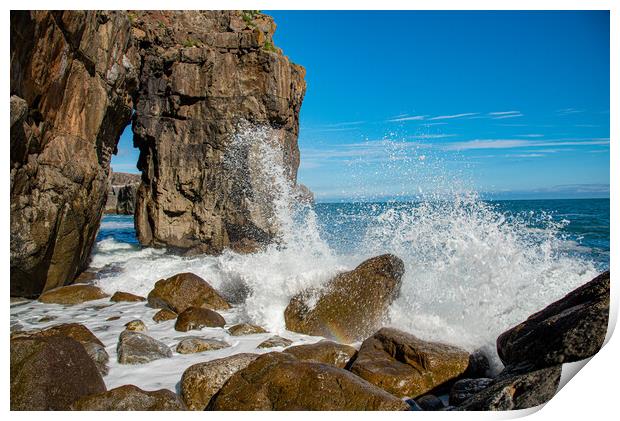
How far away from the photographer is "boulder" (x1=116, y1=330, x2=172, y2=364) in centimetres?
418

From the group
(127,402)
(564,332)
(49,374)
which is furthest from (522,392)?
(49,374)

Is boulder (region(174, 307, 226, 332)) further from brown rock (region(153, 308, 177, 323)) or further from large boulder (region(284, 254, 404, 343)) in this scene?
large boulder (region(284, 254, 404, 343))

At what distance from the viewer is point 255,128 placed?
13.8 metres

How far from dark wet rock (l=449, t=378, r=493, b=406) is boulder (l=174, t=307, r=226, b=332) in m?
3.03

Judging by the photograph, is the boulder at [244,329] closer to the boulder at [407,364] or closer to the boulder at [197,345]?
the boulder at [197,345]

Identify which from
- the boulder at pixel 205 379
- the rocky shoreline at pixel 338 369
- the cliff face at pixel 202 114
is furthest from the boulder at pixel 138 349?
the cliff face at pixel 202 114

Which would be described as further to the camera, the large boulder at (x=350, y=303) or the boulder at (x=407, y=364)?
the large boulder at (x=350, y=303)

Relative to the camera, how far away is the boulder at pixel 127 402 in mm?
2773

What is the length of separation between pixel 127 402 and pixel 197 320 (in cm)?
273

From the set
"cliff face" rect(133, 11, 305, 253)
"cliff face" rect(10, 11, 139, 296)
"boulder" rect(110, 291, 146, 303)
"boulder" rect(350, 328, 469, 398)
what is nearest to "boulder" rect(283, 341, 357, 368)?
"boulder" rect(350, 328, 469, 398)

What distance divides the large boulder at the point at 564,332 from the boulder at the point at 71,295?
6192 millimetres

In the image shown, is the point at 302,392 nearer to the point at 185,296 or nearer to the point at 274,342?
the point at 274,342
